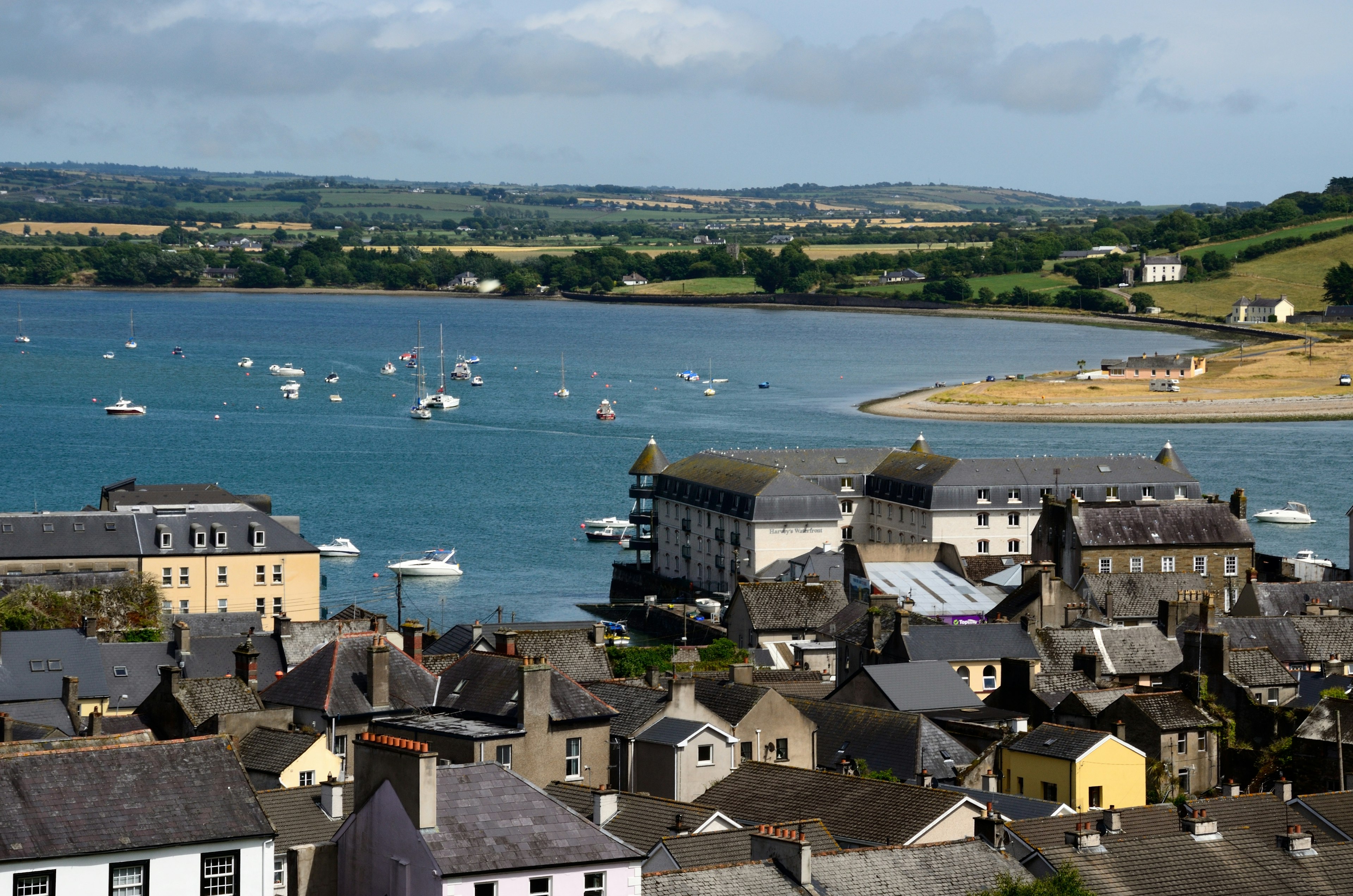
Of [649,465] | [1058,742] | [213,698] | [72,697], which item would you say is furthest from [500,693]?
[649,465]

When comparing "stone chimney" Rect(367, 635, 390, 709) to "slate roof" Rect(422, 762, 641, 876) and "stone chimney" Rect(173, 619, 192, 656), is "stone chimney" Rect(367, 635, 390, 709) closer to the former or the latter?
"stone chimney" Rect(173, 619, 192, 656)

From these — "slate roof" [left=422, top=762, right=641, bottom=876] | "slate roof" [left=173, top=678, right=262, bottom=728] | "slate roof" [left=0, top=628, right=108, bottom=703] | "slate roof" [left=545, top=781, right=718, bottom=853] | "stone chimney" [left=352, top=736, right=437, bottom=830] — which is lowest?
"slate roof" [left=0, top=628, right=108, bottom=703]

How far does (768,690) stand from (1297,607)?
84.8 ft

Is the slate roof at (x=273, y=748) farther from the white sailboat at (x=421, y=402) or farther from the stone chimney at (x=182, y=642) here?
the white sailboat at (x=421, y=402)

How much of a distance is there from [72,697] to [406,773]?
2142cm

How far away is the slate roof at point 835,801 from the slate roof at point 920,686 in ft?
35.9

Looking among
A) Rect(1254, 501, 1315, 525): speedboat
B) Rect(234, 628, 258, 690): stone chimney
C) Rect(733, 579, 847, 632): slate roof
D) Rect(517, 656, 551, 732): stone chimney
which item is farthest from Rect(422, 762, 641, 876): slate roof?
Rect(1254, 501, 1315, 525): speedboat

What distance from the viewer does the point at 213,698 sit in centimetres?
Answer: 3431

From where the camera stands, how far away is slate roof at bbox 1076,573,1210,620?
58094 millimetres

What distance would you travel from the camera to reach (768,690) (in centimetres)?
3447

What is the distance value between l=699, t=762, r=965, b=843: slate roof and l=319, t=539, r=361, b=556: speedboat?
6524 centimetres

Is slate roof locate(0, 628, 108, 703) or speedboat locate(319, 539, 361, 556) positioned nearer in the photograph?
slate roof locate(0, 628, 108, 703)

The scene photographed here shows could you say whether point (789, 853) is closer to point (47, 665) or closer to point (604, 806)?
point (604, 806)

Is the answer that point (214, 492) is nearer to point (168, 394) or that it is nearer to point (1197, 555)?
point (1197, 555)
